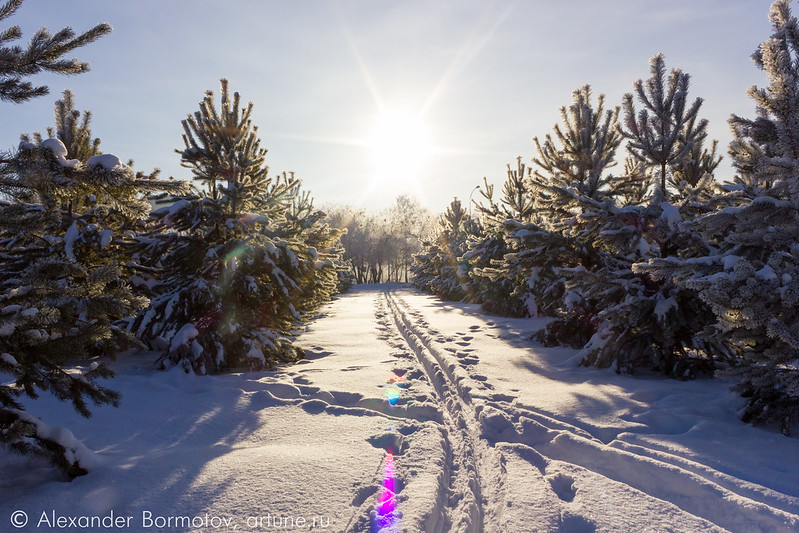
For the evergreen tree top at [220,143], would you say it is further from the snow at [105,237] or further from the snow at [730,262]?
the snow at [730,262]

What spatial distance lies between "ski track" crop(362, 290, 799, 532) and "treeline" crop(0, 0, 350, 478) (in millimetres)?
2696

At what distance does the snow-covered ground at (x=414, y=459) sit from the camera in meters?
2.64

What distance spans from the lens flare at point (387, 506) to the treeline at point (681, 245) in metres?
2.87

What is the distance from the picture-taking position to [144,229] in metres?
7.51

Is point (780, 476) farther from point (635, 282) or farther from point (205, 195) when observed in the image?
point (205, 195)

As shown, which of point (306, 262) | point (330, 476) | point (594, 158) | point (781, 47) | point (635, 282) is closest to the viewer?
point (330, 476)

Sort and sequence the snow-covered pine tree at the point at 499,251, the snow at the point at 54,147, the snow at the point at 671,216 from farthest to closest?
the snow-covered pine tree at the point at 499,251 → the snow at the point at 671,216 → the snow at the point at 54,147

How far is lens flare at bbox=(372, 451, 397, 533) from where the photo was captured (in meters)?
2.60

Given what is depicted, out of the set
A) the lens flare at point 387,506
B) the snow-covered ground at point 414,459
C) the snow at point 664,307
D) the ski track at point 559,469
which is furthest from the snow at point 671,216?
the lens flare at point 387,506

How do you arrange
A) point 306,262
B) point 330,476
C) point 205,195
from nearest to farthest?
point 330,476 → point 205,195 → point 306,262

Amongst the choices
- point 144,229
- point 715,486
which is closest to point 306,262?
point 144,229

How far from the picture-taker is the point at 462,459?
359cm

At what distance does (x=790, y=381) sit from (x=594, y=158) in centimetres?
844

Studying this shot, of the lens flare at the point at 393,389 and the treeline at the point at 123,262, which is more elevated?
the treeline at the point at 123,262
